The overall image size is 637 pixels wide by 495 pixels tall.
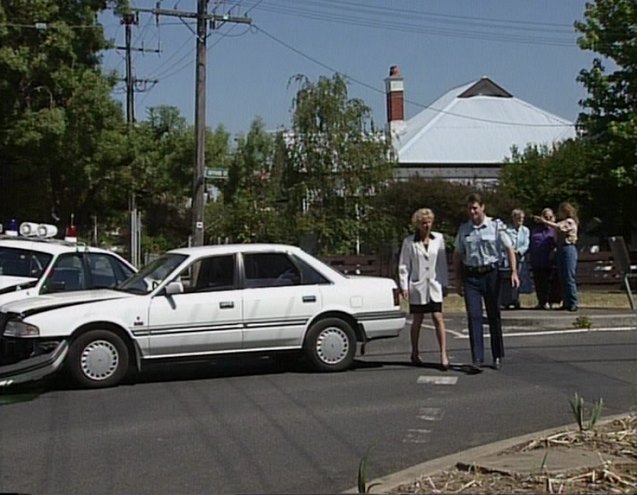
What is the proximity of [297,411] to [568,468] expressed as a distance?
3.44 metres

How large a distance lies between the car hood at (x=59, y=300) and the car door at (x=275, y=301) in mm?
1268

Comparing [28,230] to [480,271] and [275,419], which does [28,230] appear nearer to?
[480,271]

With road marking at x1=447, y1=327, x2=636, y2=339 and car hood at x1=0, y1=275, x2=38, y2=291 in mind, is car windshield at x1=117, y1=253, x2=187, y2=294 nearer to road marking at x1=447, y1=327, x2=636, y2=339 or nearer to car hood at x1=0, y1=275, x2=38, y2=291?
car hood at x1=0, y1=275, x2=38, y2=291

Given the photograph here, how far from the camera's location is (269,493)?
6.83 metres

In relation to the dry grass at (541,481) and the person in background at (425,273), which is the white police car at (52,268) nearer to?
the person in background at (425,273)

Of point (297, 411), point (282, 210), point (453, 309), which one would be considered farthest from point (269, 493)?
point (282, 210)

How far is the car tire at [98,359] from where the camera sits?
1098 centimetres

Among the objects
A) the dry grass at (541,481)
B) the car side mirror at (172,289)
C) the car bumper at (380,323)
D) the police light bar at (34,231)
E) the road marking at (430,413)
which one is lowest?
the dry grass at (541,481)

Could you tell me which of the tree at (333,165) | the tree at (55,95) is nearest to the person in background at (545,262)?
the tree at (55,95)

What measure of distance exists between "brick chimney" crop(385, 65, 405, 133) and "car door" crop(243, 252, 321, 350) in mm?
43674

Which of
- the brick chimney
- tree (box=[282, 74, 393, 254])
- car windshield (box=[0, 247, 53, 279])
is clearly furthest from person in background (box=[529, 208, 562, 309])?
the brick chimney

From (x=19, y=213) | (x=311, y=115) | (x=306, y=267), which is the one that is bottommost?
(x=306, y=267)

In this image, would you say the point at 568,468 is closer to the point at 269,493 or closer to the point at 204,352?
the point at 269,493

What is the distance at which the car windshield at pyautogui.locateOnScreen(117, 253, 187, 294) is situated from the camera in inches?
460
